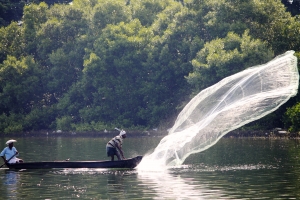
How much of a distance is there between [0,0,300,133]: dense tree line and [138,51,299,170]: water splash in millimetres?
36151

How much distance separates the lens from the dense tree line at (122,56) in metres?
71.0

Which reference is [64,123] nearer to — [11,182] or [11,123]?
[11,123]

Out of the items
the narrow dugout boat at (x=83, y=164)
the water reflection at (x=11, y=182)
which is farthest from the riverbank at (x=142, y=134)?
the water reflection at (x=11, y=182)

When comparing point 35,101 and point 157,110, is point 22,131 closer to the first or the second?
point 35,101

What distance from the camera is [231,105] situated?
1145 inches

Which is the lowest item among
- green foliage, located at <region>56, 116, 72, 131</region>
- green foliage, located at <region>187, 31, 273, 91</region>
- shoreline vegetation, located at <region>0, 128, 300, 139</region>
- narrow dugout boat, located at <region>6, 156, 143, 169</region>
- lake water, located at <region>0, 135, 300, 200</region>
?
lake water, located at <region>0, 135, 300, 200</region>

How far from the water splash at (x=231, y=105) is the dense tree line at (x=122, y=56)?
119 feet

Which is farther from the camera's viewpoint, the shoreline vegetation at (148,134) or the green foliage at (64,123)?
the green foliage at (64,123)

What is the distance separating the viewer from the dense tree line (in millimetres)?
71000

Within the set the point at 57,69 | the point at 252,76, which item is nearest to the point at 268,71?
the point at 252,76

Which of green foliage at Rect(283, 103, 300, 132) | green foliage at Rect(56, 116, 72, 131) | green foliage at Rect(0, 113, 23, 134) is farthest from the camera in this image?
green foliage at Rect(56, 116, 72, 131)

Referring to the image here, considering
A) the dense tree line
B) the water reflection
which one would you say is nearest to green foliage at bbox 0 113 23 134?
the dense tree line

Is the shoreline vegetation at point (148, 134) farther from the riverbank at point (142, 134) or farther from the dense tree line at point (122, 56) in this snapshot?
the dense tree line at point (122, 56)

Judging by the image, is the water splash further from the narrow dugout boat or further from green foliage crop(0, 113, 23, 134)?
green foliage crop(0, 113, 23, 134)
